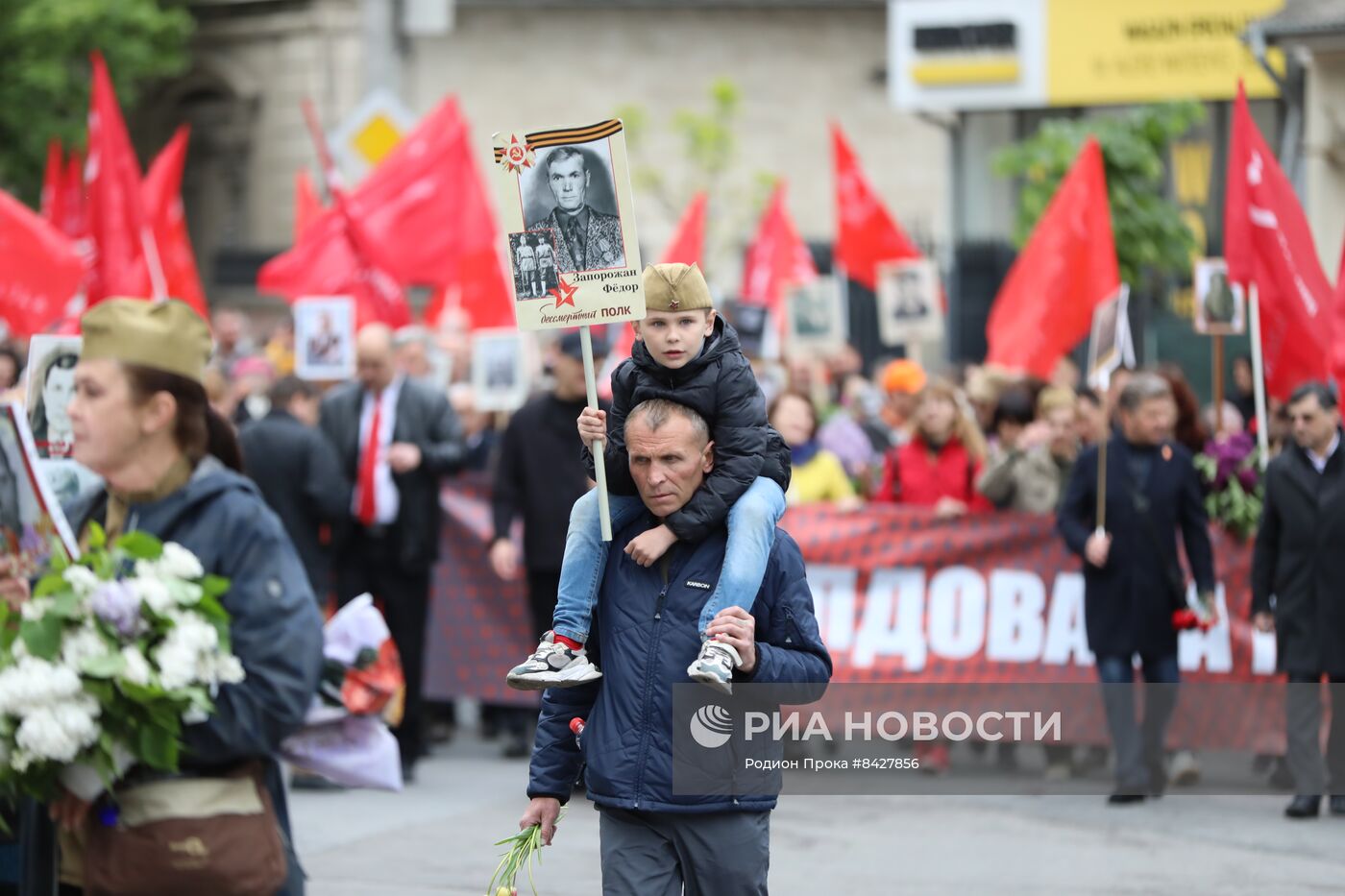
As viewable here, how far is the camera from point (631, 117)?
3288cm

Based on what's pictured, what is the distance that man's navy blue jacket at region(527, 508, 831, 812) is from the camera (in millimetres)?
4742

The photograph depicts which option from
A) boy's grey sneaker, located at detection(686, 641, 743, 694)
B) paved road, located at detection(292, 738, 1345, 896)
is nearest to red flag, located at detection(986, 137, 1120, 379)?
paved road, located at detection(292, 738, 1345, 896)

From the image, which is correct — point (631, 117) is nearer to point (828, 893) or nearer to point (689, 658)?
point (828, 893)

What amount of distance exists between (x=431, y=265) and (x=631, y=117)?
1625cm

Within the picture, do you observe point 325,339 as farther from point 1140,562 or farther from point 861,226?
point 1140,562

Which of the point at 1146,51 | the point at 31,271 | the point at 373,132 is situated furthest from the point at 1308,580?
the point at 1146,51

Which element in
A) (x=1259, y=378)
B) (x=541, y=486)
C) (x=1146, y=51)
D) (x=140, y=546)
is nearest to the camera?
(x=140, y=546)

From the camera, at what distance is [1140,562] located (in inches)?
403

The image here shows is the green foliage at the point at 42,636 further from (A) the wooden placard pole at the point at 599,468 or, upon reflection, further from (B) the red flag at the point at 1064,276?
(B) the red flag at the point at 1064,276

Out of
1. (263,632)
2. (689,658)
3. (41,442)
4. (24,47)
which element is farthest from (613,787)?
(24,47)

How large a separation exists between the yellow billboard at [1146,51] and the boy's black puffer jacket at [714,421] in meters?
22.7

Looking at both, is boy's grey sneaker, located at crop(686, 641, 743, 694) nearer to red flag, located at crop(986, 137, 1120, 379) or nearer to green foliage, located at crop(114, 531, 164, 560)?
green foliage, located at crop(114, 531, 164, 560)

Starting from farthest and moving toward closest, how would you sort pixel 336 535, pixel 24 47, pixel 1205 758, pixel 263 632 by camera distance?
pixel 24 47 → pixel 1205 758 → pixel 336 535 → pixel 263 632

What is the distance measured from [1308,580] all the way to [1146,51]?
18624mm
